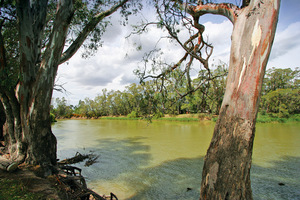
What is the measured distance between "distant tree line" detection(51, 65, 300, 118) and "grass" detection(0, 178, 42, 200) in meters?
1.59

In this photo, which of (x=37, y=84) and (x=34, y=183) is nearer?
(x=34, y=183)

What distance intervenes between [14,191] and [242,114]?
7.79 feet

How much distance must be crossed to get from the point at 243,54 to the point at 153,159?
4.86 metres

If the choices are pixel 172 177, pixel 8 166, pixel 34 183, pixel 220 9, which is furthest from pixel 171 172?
pixel 220 9

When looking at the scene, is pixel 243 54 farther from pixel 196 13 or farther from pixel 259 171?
pixel 259 171

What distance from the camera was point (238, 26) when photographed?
1.42 meters

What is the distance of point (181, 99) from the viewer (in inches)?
101

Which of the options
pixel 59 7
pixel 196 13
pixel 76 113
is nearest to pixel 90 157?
pixel 59 7

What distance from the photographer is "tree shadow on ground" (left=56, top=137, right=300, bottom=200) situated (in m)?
3.35

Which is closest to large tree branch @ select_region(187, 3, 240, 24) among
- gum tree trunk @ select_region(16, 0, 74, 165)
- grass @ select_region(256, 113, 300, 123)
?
gum tree trunk @ select_region(16, 0, 74, 165)

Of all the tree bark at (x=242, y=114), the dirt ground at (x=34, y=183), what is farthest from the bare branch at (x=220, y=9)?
the dirt ground at (x=34, y=183)

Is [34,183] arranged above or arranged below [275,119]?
below

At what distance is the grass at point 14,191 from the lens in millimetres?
1774

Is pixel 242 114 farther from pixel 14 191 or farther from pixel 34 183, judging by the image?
pixel 34 183
